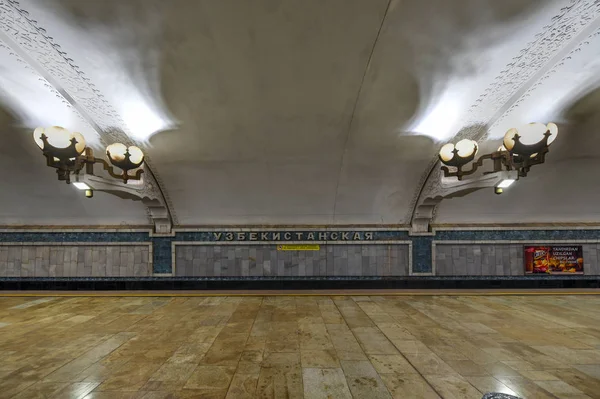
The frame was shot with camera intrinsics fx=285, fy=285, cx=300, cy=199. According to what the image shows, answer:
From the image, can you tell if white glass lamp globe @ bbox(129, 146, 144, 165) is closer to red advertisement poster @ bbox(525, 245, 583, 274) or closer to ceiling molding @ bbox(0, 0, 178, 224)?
ceiling molding @ bbox(0, 0, 178, 224)

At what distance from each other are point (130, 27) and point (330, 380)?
4.62 m

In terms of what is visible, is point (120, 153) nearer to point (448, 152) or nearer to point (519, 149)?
point (448, 152)

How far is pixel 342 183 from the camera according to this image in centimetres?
675

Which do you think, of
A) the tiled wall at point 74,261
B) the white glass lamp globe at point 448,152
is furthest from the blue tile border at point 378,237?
the white glass lamp globe at point 448,152

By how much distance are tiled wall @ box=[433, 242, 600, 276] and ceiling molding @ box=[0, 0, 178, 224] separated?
25.5 ft

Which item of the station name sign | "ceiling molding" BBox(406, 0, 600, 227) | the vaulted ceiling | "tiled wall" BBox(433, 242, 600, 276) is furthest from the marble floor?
"ceiling molding" BBox(406, 0, 600, 227)

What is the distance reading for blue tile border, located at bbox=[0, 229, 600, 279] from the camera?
7477 millimetres

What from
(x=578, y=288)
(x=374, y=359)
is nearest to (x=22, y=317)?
(x=374, y=359)

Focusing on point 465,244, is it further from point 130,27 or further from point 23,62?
point 23,62

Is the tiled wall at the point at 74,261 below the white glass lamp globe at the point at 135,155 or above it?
below

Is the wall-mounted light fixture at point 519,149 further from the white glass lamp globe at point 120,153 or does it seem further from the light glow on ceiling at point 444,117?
the white glass lamp globe at point 120,153

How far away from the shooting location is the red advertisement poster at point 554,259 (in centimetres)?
754

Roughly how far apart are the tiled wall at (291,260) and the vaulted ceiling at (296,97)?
927 millimetres

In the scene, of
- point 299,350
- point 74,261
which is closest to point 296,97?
point 299,350
